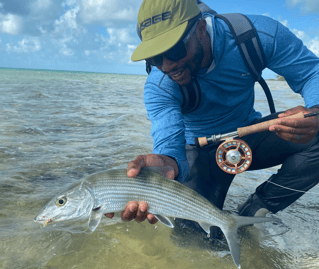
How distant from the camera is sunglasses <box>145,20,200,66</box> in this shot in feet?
8.25

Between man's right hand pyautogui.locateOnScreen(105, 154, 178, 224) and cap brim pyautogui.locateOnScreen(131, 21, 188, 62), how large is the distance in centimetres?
88

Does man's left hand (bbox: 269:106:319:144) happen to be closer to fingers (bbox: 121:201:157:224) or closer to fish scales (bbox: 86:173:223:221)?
fish scales (bbox: 86:173:223:221)

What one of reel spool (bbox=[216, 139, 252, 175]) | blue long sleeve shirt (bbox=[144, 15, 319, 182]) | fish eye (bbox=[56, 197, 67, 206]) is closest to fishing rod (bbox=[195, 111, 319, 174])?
reel spool (bbox=[216, 139, 252, 175])

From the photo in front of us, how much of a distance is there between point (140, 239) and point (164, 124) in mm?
1175

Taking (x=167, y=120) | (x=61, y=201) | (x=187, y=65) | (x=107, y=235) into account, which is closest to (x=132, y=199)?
(x=61, y=201)

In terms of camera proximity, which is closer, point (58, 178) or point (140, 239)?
point (140, 239)

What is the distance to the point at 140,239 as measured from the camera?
2.79 meters

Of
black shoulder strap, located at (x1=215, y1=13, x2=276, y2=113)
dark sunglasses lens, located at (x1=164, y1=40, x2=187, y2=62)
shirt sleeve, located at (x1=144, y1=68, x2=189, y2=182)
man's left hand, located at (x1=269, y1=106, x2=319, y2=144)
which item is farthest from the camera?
black shoulder strap, located at (x1=215, y1=13, x2=276, y2=113)

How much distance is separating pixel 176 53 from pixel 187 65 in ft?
0.71

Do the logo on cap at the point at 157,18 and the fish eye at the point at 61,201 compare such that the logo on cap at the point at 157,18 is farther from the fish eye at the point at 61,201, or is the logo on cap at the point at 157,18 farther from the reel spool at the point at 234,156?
the fish eye at the point at 61,201

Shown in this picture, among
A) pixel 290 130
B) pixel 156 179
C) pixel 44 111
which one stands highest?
pixel 290 130

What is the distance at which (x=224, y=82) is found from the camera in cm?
308

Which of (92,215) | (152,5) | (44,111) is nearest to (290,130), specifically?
(152,5)

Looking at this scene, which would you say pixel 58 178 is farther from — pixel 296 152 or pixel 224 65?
pixel 296 152
